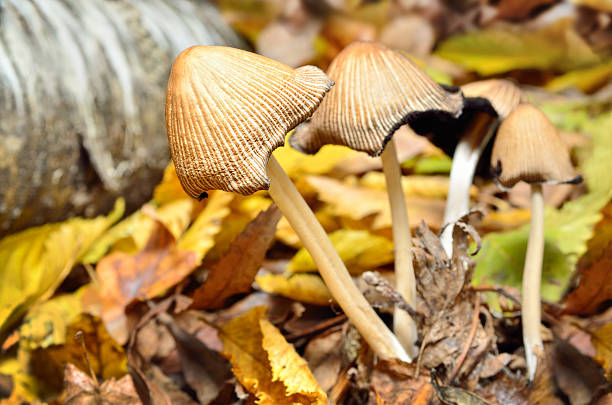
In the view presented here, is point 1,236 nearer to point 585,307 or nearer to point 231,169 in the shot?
point 231,169

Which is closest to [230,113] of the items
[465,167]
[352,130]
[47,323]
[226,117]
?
[226,117]

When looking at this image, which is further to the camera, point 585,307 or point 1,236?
point 1,236

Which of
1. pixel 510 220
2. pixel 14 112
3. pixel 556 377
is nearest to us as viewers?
pixel 556 377

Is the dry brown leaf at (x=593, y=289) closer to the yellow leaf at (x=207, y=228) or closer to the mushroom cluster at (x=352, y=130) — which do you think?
the mushroom cluster at (x=352, y=130)

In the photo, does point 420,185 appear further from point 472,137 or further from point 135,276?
point 135,276

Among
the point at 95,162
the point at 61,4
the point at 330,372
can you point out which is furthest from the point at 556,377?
the point at 61,4

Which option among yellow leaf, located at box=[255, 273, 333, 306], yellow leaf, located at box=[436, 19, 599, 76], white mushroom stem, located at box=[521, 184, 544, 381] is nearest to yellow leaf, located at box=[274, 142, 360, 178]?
yellow leaf, located at box=[255, 273, 333, 306]

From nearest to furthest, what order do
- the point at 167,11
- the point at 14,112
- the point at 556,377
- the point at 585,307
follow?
the point at 556,377 < the point at 585,307 < the point at 14,112 < the point at 167,11

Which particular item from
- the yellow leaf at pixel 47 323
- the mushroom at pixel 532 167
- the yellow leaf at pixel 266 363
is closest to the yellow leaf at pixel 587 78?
the mushroom at pixel 532 167
